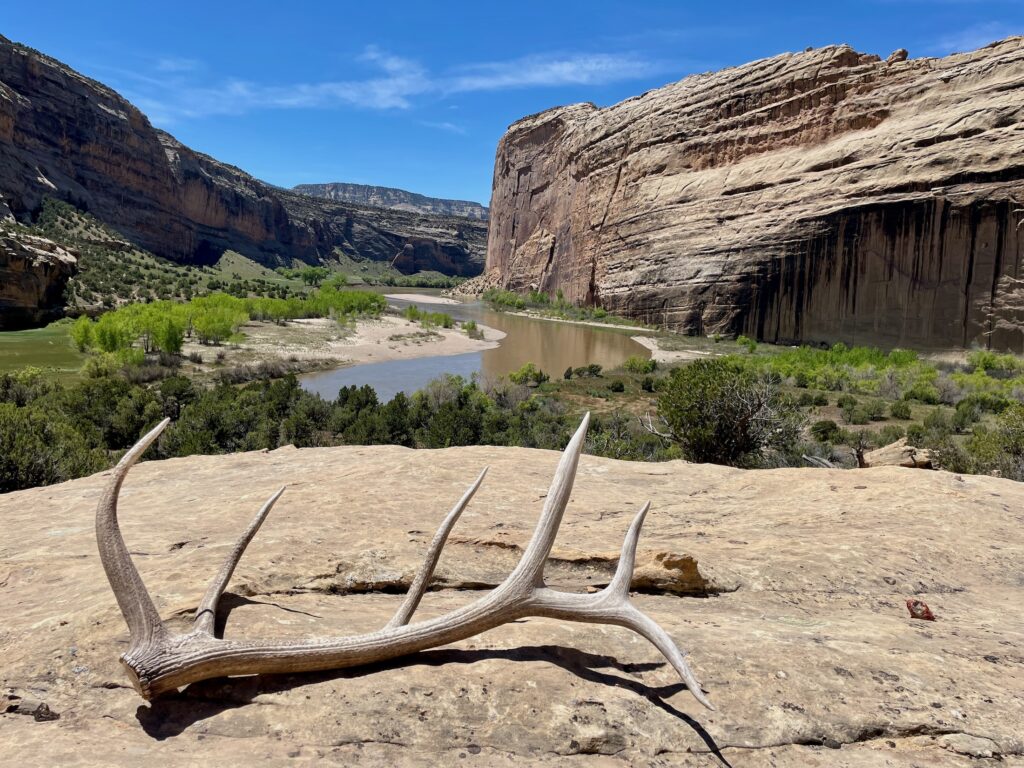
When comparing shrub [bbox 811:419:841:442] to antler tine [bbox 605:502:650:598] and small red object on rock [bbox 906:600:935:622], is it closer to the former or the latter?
small red object on rock [bbox 906:600:935:622]

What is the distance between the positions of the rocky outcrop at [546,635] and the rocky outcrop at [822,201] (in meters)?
39.6

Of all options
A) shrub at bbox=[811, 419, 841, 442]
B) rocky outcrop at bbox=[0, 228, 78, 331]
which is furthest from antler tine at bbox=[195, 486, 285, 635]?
rocky outcrop at bbox=[0, 228, 78, 331]

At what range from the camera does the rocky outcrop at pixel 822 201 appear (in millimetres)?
36312

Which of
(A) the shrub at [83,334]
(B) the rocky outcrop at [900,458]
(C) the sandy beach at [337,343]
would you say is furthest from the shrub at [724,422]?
(A) the shrub at [83,334]

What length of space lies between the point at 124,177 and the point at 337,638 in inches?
4036

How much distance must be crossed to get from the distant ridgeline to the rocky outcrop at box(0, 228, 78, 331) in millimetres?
78

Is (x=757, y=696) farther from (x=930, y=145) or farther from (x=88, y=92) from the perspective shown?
(x=88, y=92)

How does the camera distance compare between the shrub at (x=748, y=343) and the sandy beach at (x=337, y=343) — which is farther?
the shrub at (x=748, y=343)

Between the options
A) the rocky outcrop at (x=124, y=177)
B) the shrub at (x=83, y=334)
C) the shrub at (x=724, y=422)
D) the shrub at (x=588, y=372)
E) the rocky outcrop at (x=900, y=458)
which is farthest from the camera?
the rocky outcrop at (x=124, y=177)

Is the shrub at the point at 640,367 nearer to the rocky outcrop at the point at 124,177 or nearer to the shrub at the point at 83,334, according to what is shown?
the shrub at the point at 83,334

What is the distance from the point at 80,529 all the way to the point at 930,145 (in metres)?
47.1

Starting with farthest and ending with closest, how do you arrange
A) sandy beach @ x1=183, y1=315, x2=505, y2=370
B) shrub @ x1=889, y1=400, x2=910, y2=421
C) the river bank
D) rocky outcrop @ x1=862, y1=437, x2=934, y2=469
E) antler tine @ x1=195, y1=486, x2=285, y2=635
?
1. sandy beach @ x1=183, y1=315, x2=505, y2=370
2. the river bank
3. shrub @ x1=889, y1=400, x2=910, y2=421
4. rocky outcrop @ x1=862, y1=437, x2=934, y2=469
5. antler tine @ x1=195, y1=486, x2=285, y2=635

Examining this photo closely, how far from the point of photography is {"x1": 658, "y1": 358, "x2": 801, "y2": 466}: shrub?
43.6 ft

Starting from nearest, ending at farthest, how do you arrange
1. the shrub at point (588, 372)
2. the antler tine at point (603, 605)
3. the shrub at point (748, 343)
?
the antler tine at point (603, 605) → the shrub at point (588, 372) → the shrub at point (748, 343)
